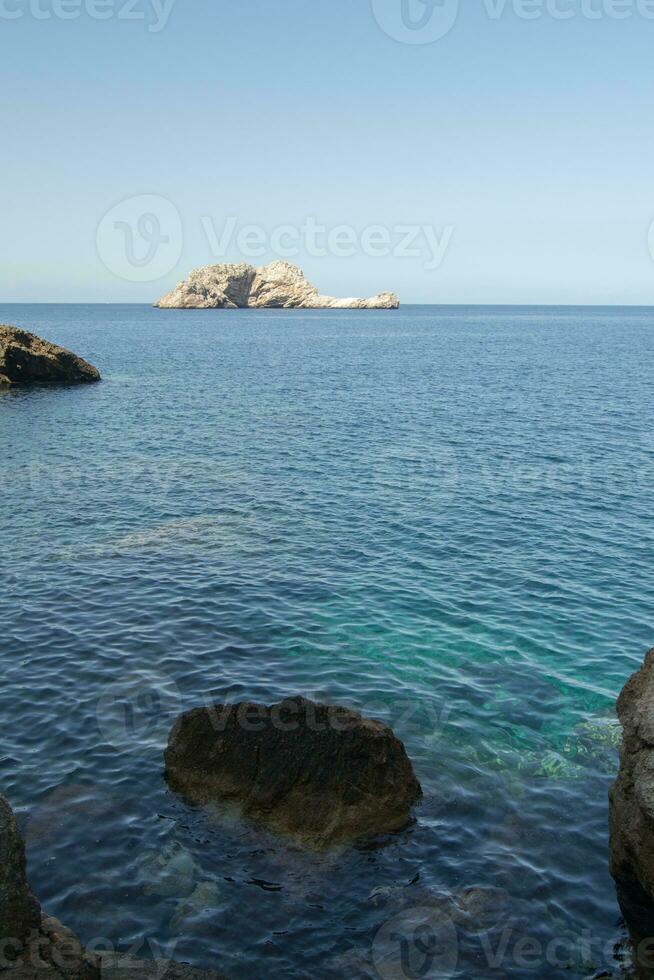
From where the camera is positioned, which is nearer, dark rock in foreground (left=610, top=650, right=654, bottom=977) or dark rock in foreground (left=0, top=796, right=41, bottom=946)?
dark rock in foreground (left=0, top=796, right=41, bottom=946)

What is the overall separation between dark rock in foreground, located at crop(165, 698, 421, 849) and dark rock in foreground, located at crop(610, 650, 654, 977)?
472 cm

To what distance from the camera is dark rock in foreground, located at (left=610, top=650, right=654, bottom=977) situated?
13.4m

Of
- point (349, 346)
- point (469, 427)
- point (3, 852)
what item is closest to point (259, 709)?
point (3, 852)

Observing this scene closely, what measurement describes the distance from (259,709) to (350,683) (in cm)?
664

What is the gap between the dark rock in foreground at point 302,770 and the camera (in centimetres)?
1741

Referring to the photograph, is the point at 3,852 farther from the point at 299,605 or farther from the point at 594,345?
the point at 594,345

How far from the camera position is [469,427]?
237ft

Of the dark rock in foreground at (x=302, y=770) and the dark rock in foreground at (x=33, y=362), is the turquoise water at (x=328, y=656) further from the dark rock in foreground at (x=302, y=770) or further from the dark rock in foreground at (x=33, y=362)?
the dark rock in foreground at (x=33, y=362)

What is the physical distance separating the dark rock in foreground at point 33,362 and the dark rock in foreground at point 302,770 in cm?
7829
